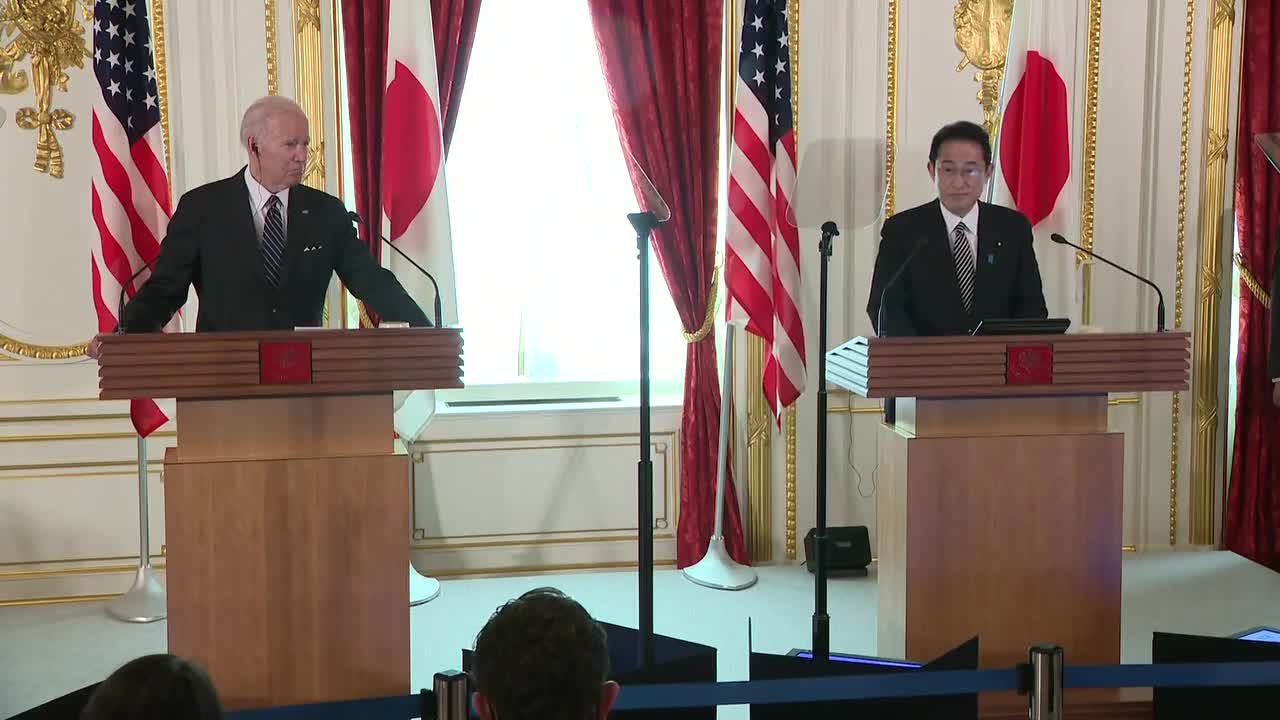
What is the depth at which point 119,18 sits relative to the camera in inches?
173

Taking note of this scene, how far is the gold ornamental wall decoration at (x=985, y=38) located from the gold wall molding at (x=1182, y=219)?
811mm

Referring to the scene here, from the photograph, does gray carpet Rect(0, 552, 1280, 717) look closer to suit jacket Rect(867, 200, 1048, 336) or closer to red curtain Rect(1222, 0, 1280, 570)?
red curtain Rect(1222, 0, 1280, 570)

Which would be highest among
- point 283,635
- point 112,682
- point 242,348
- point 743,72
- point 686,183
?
point 743,72

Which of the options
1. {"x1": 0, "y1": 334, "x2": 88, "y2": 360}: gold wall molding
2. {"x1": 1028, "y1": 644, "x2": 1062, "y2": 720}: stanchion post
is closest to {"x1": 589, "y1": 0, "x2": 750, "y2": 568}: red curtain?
{"x1": 0, "y1": 334, "x2": 88, "y2": 360}: gold wall molding

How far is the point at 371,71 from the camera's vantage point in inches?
192

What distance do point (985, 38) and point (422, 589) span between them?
3.31 m

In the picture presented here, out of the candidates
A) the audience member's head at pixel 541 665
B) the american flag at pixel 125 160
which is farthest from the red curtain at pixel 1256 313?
the audience member's head at pixel 541 665

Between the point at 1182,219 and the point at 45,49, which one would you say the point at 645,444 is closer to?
the point at 45,49

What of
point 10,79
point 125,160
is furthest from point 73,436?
point 10,79

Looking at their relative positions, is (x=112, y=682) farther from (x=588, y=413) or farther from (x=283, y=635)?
(x=588, y=413)

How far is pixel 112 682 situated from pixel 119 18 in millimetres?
3711

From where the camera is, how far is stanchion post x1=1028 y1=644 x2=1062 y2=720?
2396 mm

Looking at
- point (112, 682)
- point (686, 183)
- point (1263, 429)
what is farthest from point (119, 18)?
point (1263, 429)

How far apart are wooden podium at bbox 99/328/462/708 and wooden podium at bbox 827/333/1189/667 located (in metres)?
1.17
